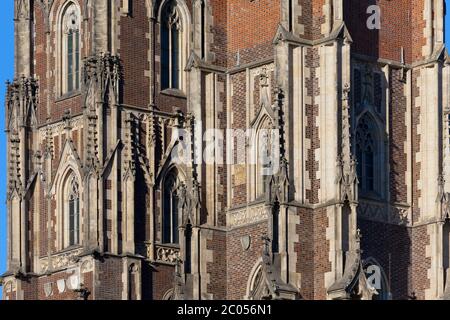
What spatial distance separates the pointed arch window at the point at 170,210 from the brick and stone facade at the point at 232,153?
69 mm

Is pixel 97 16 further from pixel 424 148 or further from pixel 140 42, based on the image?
pixel 424 148

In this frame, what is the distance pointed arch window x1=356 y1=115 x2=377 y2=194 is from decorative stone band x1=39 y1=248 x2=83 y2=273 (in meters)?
9.38

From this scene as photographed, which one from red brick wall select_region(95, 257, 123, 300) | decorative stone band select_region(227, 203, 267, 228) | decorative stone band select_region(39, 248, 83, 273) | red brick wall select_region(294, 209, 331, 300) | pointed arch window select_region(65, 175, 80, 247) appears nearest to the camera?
red brick wall select_region(294, 209, 331, 300)

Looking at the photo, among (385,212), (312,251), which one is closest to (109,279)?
(312,251)

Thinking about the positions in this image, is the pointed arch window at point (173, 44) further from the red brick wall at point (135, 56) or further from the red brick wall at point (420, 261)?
the red brick wall at point (420, 261)

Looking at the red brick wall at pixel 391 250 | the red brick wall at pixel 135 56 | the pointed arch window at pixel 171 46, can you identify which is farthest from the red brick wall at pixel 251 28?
the red brick wall at pixel 391 250

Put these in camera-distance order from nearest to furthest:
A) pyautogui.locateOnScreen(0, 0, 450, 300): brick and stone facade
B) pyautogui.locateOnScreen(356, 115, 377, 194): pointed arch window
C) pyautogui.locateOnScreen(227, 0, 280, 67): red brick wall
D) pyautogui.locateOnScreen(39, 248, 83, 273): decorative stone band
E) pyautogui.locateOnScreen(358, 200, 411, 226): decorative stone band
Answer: pyautogui.locateOnScreen(0, 0, 450, 300): brick and stone facade, pyautogui.locateOnScreen(358, 200, 411, 226): decorative stone band, pyautogui.locateOnScreen(356, 115, 377, 194): pointed arch window, pyautogui.locateOnScreen(227, 0, 280, 67): red brick wall, pyautogui.locateOnScreen(39, 248, 83, 273): decorative stone band

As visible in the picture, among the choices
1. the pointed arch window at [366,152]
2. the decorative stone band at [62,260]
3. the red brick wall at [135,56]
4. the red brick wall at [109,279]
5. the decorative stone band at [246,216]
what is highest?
the red brick wall at [135,56]

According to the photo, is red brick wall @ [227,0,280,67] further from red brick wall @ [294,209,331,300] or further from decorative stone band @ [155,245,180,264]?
decorative stone band @ [155,245,180,264]

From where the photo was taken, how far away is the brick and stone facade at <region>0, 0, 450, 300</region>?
78.8 m

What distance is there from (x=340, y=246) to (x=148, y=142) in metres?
9.66

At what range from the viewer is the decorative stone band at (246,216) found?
80438 millimetres

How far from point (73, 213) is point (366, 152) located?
33.2ft

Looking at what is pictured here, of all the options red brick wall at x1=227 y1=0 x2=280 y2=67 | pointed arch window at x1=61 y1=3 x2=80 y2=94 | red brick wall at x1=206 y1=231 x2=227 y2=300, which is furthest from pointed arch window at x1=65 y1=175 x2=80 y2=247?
red brick wall at x1=227 y1=0 x2=280 y2=67
